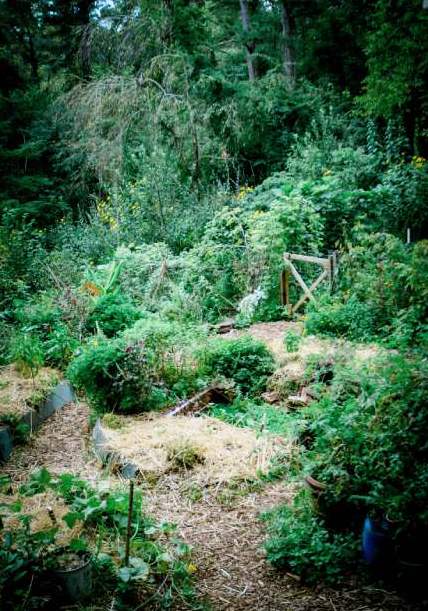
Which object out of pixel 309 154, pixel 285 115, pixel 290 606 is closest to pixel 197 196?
pixel 309 154

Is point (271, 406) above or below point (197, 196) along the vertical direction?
below

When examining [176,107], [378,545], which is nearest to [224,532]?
[378,545]

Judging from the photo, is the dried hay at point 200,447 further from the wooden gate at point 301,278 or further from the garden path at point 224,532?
the wooden gate at point 301,278

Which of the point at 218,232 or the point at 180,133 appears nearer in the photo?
the point at 218,232

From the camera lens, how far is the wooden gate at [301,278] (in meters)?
7.91

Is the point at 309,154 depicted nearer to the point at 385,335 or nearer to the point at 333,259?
the point at 333,259

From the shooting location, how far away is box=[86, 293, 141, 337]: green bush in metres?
7.47

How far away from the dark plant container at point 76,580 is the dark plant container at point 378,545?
64.3 inches

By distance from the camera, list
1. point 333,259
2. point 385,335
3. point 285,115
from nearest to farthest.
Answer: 1. point 385,335
2. point 333,259
3. point 285,115

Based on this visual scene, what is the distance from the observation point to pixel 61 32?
16.0m

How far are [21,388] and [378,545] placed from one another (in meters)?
4.49

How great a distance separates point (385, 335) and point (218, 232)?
431 centimetres

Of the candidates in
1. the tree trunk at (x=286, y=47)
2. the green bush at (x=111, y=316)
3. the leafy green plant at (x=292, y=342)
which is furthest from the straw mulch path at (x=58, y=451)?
the tree trunk at (x=286, y=47)

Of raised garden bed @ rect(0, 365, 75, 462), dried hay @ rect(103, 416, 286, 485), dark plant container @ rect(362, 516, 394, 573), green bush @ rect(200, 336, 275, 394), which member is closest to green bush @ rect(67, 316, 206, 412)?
green bush @ rect(200, 336, 275, 394)
